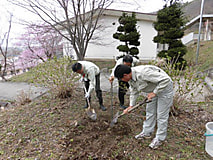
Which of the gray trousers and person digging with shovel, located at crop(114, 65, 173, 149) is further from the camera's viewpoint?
the gray trousers

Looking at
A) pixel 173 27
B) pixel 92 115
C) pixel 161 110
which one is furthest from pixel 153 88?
pixel 173 27

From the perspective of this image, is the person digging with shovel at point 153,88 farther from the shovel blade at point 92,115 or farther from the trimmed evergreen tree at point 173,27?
the trimmed evergreen tree at point 173,27

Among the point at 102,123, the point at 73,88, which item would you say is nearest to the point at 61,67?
the point at 73,88

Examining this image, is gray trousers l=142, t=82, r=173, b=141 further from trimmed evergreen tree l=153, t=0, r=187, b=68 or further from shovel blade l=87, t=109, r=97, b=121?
trimmed evergreen tree l=153, t=0, r=187, b=68

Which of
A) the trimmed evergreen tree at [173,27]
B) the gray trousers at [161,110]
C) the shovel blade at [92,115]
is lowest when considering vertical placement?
the shovel blade at [92,115]

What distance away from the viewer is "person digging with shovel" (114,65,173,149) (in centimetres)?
172

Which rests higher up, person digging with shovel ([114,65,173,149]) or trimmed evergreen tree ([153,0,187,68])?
trimmed evergreen tree ([153,0,187,68])

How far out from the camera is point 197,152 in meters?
1.96

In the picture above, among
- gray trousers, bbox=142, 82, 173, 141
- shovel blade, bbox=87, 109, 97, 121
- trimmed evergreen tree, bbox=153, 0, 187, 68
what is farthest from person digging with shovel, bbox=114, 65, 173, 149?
trimmed evergreen tree, bbox=153, 0, 187, 68

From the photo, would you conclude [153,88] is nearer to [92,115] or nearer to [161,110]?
[161,110]

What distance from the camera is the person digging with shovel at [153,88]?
172 cm

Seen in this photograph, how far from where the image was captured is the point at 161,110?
191 centimetres

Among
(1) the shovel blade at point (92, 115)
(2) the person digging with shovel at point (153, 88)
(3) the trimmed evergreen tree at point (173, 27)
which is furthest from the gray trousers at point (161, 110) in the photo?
(3) the trimmed evergreen tree at point (173, 27)

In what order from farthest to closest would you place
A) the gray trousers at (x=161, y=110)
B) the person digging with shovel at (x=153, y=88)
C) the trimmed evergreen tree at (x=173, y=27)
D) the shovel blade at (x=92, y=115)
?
the trimmed evergreen tree at (x=173, y=27)
the shovel blade at (x=92, y=115)
the gray trousers at (x=161, y=110)
the person digging with shovel at (x=153, y=88)
